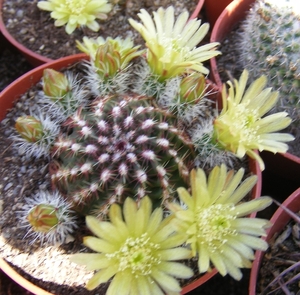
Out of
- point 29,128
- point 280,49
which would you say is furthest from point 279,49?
point 29,128

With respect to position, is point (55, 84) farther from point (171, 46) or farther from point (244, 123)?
point (244, 123)

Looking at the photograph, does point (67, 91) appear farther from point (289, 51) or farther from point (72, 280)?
point (289, 51)

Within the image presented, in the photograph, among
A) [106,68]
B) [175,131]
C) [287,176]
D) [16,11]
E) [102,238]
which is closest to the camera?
[102,238]

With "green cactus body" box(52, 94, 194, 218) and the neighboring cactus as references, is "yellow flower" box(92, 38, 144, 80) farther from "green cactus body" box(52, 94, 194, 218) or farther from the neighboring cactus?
the neighboring cactus

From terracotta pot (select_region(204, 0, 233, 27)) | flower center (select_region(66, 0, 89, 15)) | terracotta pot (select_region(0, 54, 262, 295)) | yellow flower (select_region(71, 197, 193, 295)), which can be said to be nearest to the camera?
yellow flower (select_region(71, 197, 193, 295))

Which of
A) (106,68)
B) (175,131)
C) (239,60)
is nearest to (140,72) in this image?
(106,68)

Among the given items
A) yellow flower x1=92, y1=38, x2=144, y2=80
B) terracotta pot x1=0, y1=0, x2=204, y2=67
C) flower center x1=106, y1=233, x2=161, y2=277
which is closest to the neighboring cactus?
terracotta pot x1=0, y1=0, x2=204, y2=67

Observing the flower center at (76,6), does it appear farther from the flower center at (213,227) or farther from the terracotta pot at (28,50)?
the flower center at (213,227)
